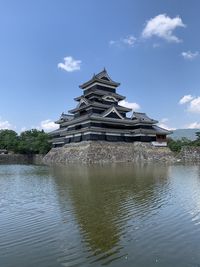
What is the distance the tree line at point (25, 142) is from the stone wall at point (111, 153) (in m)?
16.7

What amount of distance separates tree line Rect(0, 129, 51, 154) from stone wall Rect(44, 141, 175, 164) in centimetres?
1669

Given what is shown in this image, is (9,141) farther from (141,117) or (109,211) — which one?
(109,211)

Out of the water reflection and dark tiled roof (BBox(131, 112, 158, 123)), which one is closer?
the water reflection

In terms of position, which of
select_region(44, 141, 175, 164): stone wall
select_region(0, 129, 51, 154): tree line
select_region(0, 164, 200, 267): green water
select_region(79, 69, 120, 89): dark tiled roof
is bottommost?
select_region(0, 164, 200, 267): green water

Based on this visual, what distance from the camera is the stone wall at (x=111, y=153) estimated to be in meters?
45.2

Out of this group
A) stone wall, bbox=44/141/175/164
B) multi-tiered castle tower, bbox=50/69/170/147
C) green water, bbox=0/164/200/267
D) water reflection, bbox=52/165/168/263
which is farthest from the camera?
multi-tiered castle tower, bbox=50/69/170/147

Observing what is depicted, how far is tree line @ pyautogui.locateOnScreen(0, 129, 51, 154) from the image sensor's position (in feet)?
225

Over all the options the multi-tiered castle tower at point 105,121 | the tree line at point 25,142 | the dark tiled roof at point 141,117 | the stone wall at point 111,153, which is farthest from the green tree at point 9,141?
the dark tiled roof at point 141,117

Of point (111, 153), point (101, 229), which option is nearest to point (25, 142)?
point (111, 153)

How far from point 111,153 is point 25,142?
33476 mm

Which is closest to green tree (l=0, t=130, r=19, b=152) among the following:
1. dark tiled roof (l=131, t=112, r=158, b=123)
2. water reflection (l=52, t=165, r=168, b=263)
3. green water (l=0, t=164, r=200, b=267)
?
dark tiled roof (l=131, t=112, r=158, b=123)

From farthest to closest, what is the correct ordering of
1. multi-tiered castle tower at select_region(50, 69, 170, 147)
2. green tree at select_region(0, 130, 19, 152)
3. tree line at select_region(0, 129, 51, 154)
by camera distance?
green tree at select_region(0, 130, 19, 152), tree line at select_region(0, 129, 51, 154), multi-tiered castle tower at select_region(50, 69, 170, 147)

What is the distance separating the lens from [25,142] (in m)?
74.1

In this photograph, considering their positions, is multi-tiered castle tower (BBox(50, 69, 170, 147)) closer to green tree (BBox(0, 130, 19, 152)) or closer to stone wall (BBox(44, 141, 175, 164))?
stone wall (BBox(44, 141, 175, 164))
